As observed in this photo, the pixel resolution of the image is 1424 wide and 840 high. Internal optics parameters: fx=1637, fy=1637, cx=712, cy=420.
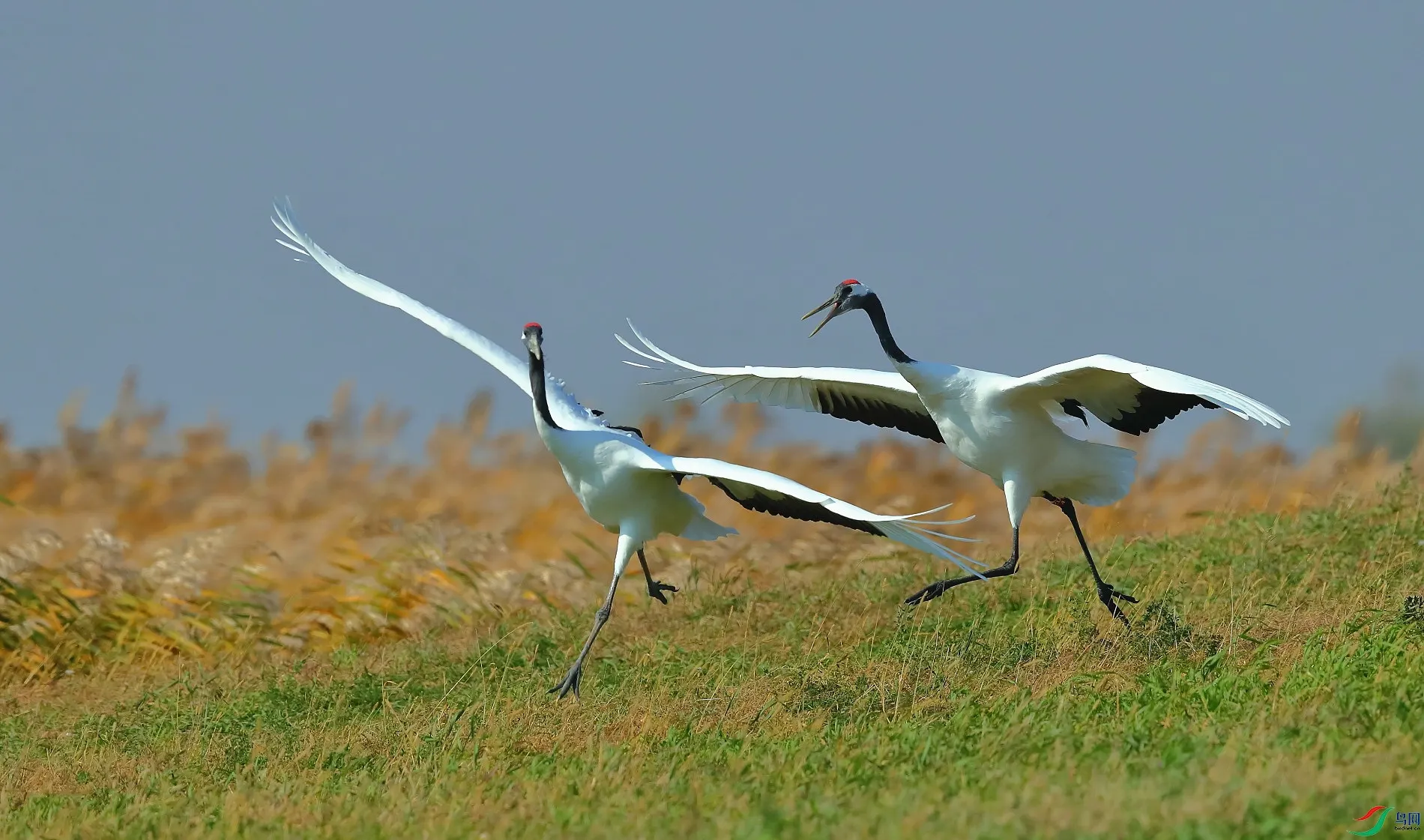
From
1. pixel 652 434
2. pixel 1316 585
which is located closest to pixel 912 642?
pixel 1316 585

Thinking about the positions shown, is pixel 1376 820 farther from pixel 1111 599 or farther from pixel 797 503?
pixel 1111 599

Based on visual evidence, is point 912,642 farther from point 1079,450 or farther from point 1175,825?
point 1175,825

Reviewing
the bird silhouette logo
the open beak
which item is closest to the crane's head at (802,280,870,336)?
the open beak

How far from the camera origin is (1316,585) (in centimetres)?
930

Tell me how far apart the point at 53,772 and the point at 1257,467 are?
10503 millimetres

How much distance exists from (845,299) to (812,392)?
2.54ft

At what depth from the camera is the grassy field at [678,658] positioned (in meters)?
5.61

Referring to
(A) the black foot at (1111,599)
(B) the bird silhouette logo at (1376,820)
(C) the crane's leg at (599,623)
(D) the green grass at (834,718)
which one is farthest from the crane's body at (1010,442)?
(B) the bird silhouette logo at (1376,820)

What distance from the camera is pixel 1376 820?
4707mm

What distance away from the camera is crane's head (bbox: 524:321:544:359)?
27.8 ft

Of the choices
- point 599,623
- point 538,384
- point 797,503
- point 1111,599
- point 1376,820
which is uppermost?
point 538,384

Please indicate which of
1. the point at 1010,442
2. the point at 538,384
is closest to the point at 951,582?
the point at 1010,442

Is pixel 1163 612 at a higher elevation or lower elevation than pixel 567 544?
lower

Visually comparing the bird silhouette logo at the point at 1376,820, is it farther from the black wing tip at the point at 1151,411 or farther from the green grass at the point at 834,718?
the black wing tip at the point at 1151,411
